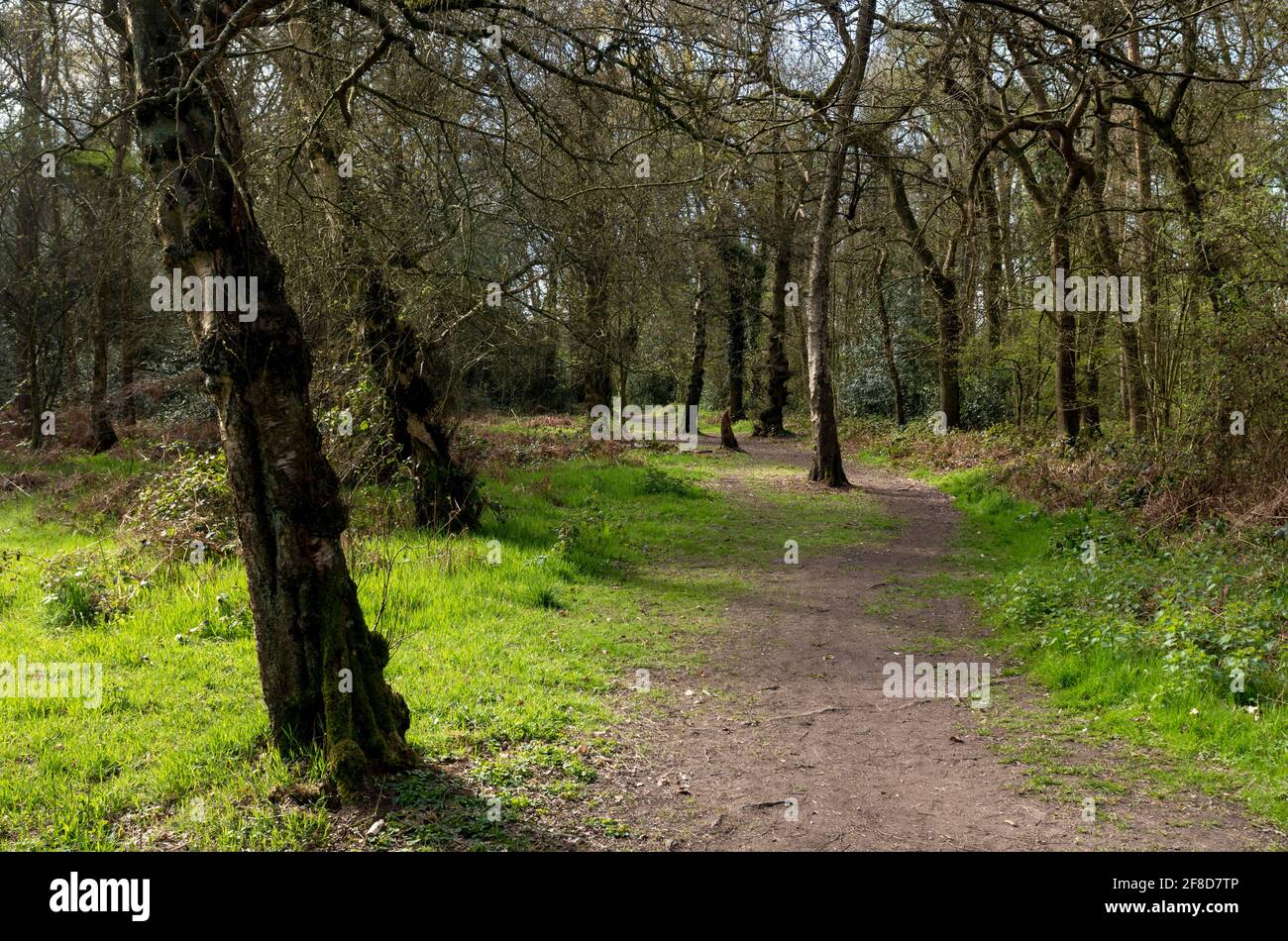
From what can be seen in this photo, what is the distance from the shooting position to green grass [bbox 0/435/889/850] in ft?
13.7

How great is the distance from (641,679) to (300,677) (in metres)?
2.93

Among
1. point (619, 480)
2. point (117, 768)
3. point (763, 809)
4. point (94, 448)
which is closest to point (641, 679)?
point (763, 809)

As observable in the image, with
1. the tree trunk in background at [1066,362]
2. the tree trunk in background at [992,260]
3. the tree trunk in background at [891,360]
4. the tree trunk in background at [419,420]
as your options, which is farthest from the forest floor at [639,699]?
Answer: the tree trunk in background at [891,360]

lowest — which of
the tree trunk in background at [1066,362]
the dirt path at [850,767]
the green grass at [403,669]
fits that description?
the dirt path at [850,767]

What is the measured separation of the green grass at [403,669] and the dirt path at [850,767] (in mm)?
447

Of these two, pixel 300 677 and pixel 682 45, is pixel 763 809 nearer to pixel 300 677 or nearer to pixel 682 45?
pixel 300 677

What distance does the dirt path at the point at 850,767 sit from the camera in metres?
4.34

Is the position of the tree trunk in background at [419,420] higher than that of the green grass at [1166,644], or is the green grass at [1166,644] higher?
the tree trunk in background at [419,420]

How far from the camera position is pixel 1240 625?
245 inches

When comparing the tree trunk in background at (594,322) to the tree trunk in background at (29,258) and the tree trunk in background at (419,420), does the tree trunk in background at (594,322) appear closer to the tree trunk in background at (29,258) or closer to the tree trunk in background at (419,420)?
the tree trunk in background at (419,420)

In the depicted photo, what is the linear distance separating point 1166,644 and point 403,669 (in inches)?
221

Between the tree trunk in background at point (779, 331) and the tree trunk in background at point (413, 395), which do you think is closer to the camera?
the tree trunk in background at point (413, 395)

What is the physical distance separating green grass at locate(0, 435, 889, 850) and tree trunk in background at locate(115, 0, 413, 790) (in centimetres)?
41

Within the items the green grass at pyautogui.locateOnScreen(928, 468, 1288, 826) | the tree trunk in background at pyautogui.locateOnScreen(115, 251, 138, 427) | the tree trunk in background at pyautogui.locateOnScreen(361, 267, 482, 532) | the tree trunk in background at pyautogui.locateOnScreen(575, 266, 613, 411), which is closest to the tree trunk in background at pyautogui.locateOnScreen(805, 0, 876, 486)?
the tree trunk in background at pyautogui.locateOnScreen(575, 266, 613, 411)
